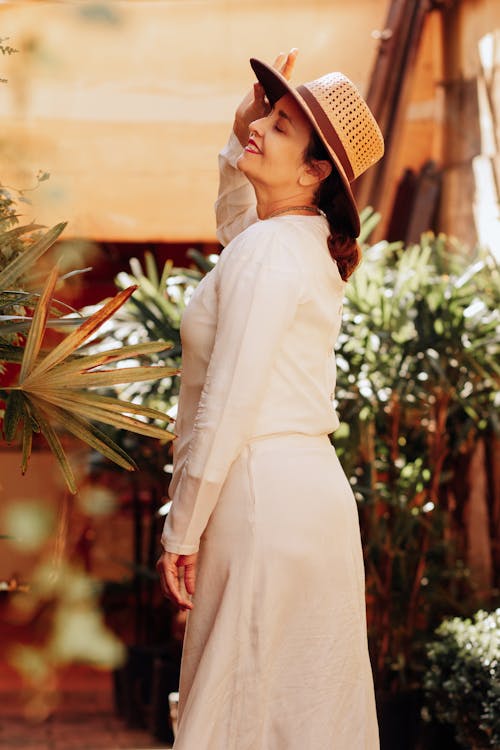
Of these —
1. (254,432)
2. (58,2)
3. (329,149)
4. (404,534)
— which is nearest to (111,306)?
Result: (254,432)

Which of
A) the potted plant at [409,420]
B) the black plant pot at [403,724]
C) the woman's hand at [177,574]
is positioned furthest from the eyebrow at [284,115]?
the black plant pot at [403,724]

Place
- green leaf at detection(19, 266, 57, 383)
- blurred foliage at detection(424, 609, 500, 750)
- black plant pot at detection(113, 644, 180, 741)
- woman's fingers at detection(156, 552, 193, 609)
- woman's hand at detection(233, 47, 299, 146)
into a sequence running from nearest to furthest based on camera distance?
green leaf at detection(19, 266, 57, 383)
woman's fingers at detection(156, 552, 193, 609)
woman's hand at detection(233, 47, 299, 146)
blurred foliage at detection(424, 609, 500, 750)
black plant pot at detection(113, 644, 180, 741)

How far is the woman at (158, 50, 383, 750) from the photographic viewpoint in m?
2.22

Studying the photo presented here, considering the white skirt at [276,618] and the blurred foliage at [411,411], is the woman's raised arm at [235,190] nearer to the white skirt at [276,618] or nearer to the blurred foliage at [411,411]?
the white skirt at [276,618]

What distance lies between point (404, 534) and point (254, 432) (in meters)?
2.40

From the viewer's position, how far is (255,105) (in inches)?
101

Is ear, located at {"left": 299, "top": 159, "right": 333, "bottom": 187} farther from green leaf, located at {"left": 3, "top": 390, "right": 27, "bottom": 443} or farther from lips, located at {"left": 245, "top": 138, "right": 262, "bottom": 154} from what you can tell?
green leaf, located at {"left": 3, "top": 390, "right": 27, "bottom": 443}

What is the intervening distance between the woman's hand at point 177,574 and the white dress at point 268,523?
21 mm

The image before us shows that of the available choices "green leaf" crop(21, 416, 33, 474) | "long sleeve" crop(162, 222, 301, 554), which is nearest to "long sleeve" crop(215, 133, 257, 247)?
"long sleeve" crop(162, 222, 301, 554)

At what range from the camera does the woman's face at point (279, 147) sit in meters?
2.39

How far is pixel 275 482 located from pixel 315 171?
617mm

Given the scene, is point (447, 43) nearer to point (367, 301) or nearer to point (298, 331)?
point (367, 301)

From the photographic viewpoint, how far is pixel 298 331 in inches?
91.0

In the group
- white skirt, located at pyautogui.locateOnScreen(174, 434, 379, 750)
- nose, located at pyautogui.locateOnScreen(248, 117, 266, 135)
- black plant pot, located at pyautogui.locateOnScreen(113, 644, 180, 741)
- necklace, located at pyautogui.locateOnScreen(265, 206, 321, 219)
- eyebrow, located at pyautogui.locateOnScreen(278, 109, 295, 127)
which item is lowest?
black plant pot, located at pyautogui.locateOnScreen(113, 644, 180, 741)
